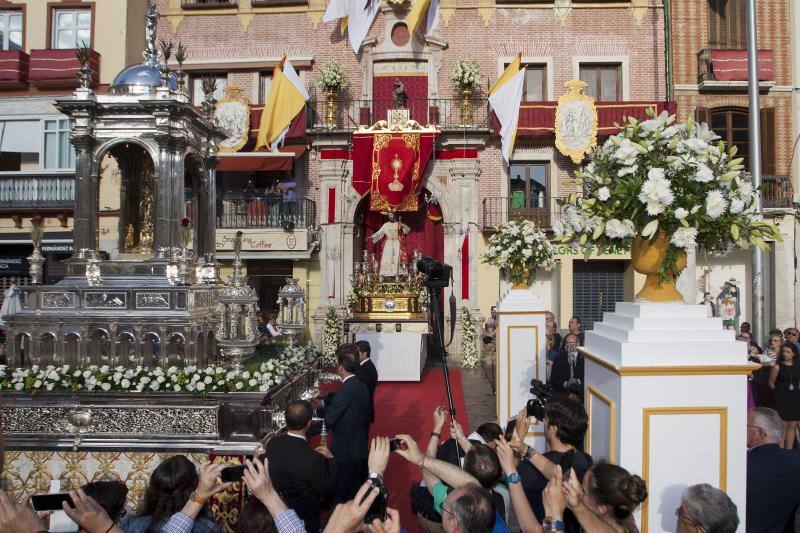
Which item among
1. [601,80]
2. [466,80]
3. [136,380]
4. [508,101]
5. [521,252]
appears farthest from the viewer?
[601,80]

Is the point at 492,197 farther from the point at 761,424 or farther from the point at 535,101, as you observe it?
the point at 761,424

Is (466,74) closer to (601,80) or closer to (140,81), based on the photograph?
(601,80)

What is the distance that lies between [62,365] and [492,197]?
13455 mm

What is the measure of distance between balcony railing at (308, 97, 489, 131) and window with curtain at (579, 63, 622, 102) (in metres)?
3.37

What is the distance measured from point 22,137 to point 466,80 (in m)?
13.4

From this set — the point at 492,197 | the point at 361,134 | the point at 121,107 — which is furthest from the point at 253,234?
the point at 121,107

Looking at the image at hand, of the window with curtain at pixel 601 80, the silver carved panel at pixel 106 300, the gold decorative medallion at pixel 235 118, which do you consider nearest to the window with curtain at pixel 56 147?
the gold decorative medallion at pixel 235 118

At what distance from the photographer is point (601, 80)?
19.2 m

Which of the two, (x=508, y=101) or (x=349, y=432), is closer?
(x=349, y=432)

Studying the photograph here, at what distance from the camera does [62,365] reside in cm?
723

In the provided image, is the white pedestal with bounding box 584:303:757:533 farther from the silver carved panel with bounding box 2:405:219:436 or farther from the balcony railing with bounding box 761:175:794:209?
the balcony railing with bounding box 761:175:794:209

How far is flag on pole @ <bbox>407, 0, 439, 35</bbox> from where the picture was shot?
17.5 metres

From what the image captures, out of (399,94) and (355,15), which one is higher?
(355,15)

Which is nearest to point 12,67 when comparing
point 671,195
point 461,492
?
point 671,195
